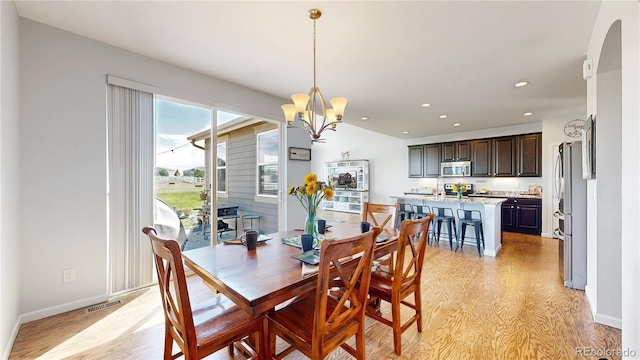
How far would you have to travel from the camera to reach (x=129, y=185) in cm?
270

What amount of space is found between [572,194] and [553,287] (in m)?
1.09

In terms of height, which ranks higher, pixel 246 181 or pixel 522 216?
pixel 246 181

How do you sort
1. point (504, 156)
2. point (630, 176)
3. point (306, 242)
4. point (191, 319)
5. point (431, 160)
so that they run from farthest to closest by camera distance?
point (431, 160) → point (504, 156) → point (306, 242) → point (630, 176) → point (191, 319)

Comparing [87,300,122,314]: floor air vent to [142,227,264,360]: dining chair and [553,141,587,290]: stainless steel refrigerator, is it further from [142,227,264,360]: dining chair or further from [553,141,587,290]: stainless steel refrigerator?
[553,141,587,290]: stainless steel refrigerator

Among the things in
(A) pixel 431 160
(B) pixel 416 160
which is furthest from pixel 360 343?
(B) pixel 416 160

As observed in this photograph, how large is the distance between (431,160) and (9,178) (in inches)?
304

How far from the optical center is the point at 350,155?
9.48 m

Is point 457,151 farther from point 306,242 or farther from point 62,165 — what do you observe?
point 62,165

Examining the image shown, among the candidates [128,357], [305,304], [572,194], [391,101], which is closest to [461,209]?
[572,194]

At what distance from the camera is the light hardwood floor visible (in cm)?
183

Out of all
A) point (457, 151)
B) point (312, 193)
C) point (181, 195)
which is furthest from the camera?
point (457, 151)

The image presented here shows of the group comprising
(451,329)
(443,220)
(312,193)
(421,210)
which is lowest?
(451,329)

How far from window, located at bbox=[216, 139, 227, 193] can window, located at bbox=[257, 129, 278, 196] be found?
0.70 meters

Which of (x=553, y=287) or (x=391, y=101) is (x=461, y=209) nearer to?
(x=553, y=287)
